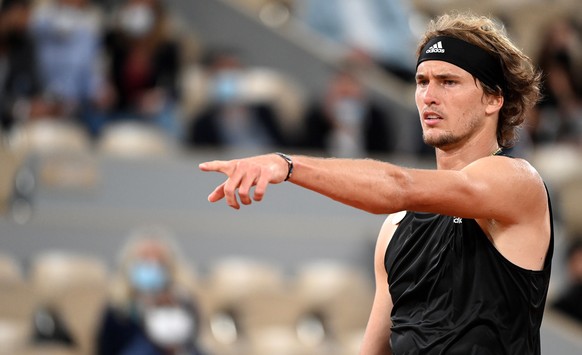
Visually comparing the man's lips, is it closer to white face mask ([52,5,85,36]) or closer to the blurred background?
the blurred background

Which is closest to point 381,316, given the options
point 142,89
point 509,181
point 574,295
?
point 509,181

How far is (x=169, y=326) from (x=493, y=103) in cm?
404

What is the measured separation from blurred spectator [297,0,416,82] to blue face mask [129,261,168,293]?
4009mm

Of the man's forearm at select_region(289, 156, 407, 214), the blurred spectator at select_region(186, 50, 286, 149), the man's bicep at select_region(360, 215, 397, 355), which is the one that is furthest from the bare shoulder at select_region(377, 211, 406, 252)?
the blurred spectator at select_region(186, 50, 286, 149)

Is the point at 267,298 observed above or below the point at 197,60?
below

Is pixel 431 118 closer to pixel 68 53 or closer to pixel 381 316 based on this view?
pixel 381 316

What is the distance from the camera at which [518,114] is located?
359 cm

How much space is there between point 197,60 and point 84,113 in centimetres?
173

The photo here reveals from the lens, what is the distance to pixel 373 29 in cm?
1084

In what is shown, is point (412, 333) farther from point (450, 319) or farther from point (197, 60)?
point (197, 60)

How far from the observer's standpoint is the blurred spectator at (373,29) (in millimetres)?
10867

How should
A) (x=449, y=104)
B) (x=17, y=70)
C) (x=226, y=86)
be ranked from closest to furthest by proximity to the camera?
(x=449, y=104)
(x=17, y=70)
(x=226, y=86)

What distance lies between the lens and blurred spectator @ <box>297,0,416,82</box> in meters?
10.9

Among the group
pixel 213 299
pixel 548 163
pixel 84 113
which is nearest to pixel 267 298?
pixel 213 299
